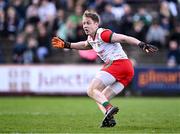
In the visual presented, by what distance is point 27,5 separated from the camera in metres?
30.6

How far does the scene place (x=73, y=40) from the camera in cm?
2823

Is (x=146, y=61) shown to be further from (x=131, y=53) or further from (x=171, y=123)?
(x=171, y=123)

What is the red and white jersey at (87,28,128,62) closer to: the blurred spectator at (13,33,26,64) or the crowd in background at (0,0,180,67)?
the crowd in background at (0,0,180,67)

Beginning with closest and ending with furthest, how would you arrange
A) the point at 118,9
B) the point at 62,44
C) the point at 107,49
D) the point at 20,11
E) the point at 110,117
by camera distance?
the point at 110,117
the point at 107,49
the point at 62,44
the point at 118,9
the point at 20,11

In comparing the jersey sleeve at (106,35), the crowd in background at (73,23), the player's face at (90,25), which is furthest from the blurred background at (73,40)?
the jersey sleeve at (106,35)

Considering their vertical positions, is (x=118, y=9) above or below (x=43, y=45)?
above

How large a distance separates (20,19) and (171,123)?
1746 cm

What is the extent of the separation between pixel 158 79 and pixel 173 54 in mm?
1730

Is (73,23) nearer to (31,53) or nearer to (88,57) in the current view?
(88,57)

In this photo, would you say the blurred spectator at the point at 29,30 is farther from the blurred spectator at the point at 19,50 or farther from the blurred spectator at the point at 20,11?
the blurred spectator at the point at 20,11

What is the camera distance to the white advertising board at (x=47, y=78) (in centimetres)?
2677

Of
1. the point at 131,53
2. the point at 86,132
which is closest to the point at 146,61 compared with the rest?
the point at 131,53

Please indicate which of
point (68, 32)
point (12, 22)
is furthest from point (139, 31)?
point (12, 22)

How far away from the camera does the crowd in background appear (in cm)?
2814
